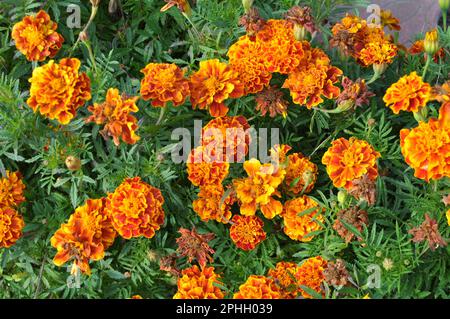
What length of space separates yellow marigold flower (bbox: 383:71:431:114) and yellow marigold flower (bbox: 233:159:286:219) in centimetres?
30

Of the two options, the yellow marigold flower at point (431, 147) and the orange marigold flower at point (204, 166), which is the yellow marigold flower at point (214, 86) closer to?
the orange marigold flower at point (204, 166)

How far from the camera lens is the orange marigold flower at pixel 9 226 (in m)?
1.45

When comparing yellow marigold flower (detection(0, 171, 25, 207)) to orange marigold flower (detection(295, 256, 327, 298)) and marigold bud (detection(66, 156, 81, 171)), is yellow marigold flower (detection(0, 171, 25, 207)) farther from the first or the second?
orange marigold flower (detection(295, 256, 327, 298))

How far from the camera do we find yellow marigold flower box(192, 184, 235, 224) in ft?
4.91

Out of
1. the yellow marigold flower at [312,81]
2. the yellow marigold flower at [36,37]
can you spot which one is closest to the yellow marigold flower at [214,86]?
the yellow marigold flower at [312,81]

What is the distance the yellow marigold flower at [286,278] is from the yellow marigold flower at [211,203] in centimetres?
16

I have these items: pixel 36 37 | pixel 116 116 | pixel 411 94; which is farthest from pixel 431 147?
pixel 36 37

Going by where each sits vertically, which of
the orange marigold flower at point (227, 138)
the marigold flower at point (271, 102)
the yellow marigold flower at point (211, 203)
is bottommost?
the yellow marigold flower at point (211, 203)

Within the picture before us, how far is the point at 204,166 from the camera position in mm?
1469

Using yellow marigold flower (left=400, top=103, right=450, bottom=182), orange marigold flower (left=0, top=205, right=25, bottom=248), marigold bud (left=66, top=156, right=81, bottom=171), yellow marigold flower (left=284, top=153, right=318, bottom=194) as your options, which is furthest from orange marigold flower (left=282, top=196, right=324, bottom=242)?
orange marigold flower (left=0, top=205, right=25, bottom=248)

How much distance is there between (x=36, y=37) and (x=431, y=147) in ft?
3.00

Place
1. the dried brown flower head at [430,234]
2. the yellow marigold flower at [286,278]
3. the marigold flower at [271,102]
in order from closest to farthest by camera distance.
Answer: the dried brown flower head at [430,234], the yellow marigold flower at [286,278], the marigold flower at [271,102]
